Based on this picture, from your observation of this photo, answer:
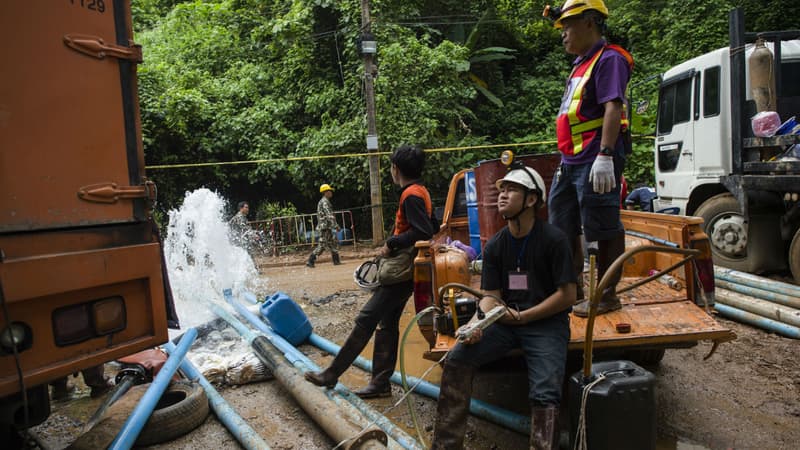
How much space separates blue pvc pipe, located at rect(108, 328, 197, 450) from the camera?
3268 millimetres

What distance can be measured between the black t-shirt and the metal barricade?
11124mm

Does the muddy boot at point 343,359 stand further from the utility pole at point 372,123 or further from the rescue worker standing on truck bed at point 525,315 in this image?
the utility pole at point 372,123

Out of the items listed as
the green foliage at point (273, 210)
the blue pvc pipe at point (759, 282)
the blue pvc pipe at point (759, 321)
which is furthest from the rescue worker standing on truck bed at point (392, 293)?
the green foliage at point (273, 210)

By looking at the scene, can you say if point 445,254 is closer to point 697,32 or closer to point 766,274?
Result: point 766,274

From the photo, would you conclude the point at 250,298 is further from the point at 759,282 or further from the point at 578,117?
the point at 759,282

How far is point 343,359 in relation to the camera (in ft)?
13.9

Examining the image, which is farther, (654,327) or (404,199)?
(404,199)

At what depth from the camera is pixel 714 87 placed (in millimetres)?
7672

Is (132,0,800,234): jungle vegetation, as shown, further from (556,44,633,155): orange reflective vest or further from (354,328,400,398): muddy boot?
(556,44,633,155): orange reflective vest

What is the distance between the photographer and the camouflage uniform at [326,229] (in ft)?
39.6

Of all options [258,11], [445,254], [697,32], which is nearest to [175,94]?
[258,11]

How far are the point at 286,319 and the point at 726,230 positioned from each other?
6059 millimetres

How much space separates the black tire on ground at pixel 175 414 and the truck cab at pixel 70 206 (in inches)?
38.3

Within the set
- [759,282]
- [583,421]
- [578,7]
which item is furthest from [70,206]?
[759,282]
